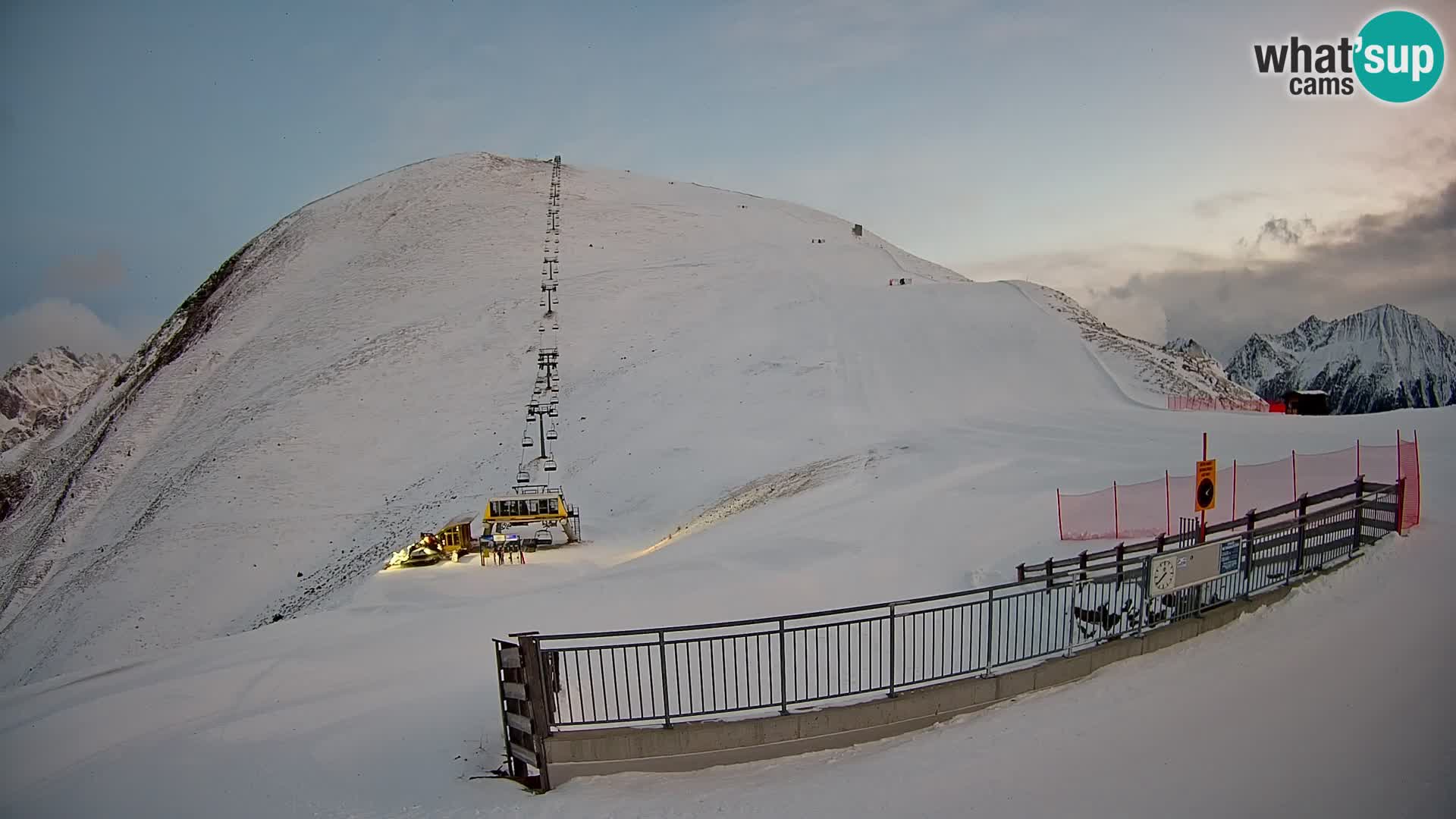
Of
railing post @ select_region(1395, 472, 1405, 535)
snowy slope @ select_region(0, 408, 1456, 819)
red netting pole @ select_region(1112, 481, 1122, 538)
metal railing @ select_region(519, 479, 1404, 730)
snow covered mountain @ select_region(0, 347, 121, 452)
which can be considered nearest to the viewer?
snowy slope @ select_region(0, 408, 1456, 819)

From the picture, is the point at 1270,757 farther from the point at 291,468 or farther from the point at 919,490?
the point at 291,468

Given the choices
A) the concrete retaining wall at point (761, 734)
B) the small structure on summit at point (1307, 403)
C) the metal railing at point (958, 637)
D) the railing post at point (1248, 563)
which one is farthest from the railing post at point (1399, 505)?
the small structure on summit at point (1307, 403)

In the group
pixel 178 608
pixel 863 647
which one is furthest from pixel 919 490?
pixel 178 608

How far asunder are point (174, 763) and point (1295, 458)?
64.7ft

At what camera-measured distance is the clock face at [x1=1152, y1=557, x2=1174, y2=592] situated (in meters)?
10.1

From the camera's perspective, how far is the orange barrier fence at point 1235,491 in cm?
1645

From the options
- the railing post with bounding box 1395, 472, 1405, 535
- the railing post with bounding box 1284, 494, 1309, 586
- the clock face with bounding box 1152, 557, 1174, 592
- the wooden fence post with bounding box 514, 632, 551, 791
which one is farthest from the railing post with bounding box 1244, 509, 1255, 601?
the wooden fence post with bounding box 514, 632, 551, 791

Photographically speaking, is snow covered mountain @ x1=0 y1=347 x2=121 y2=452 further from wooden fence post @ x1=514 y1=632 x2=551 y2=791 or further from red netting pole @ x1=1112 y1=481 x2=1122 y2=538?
red netting pole @ x1=1112 y1=481 x2=1122 y2=538

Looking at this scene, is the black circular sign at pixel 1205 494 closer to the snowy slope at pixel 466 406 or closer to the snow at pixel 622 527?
the snow at pixel 622 527

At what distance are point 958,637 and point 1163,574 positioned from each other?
11.4 feet

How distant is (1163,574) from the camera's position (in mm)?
10234

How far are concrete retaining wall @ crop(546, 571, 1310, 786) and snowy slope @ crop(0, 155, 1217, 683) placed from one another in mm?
6976

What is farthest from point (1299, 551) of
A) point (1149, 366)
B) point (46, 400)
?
point (46, 400)

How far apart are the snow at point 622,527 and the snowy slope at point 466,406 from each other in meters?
0.23
